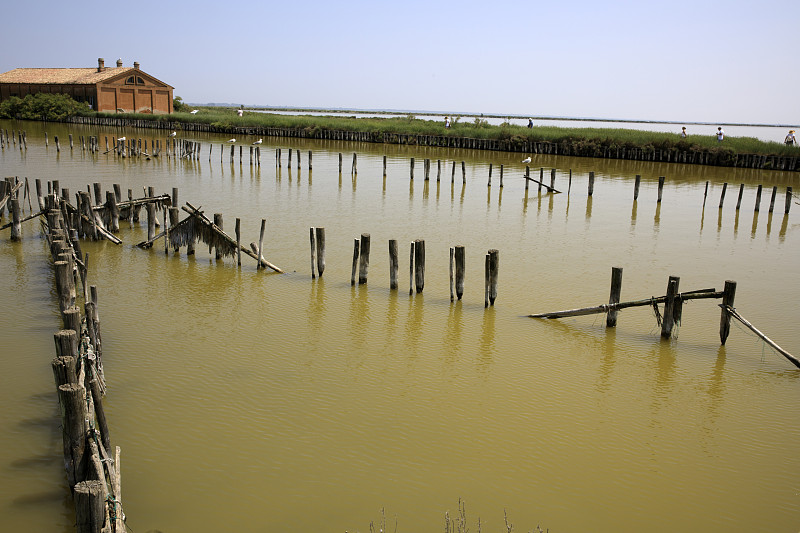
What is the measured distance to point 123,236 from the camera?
18609 millimetres

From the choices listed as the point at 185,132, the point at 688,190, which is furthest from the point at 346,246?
the point at 185,132

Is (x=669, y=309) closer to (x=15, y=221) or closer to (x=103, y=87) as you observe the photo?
(x=15, y=221)

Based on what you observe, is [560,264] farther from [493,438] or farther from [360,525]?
[360,525]

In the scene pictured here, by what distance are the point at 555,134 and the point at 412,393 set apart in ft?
142

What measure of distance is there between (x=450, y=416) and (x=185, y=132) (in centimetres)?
5808

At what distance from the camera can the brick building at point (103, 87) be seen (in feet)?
216

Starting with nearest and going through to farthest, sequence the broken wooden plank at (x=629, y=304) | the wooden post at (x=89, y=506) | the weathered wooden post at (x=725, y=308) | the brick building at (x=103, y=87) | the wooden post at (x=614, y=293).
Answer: the wooden post at (x=89, y=506)
the weathered wooden post at (x=725, y=308)
the broken wooden plank at (x=629, y=304)
the wooden post at (x=614, y=293)
the brick building at (x=103, y=87)

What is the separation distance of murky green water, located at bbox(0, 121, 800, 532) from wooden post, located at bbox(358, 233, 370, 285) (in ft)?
0.90

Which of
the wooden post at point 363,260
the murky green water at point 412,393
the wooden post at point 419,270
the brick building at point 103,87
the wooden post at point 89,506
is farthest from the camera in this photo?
the brick building at point 103,87

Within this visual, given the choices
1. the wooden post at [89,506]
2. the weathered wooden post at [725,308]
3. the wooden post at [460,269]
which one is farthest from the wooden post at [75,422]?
the weathered wooden post at [725,308]

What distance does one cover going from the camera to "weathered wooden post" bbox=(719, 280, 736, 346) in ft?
36.2

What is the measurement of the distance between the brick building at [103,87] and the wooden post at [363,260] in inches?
2387

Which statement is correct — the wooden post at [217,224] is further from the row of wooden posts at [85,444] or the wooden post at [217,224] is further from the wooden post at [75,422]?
the wooden post at [75,422]

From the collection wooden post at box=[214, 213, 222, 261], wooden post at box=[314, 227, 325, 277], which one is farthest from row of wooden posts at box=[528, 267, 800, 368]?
wooden post at box=[214, 213, 222, 261]
